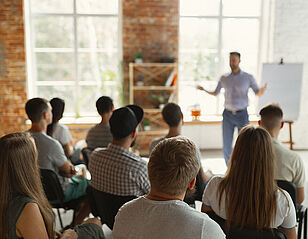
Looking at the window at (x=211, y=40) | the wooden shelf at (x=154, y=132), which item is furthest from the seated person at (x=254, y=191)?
the window at (x=211, y=40)

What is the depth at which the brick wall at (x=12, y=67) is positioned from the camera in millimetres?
6219

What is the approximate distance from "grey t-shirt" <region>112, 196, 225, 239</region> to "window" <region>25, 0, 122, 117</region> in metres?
5.38

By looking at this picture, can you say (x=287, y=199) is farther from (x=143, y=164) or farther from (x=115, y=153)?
(x=115, y=153)

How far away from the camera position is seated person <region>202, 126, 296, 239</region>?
1.90 meters

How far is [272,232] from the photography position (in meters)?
1.83

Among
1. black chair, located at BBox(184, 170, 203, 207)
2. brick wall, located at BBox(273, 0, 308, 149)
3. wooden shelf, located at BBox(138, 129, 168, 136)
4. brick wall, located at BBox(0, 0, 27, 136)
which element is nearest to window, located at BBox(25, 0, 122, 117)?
brick wall, located at BBox(0, 0, 27, 136)

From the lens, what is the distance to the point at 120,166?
2.52 metres

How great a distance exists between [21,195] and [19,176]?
0.31 feet

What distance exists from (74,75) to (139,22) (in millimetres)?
1624

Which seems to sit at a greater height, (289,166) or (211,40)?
(211,40)

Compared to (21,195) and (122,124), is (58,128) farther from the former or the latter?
(21,195)

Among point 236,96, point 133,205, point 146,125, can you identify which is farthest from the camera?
point 146,125

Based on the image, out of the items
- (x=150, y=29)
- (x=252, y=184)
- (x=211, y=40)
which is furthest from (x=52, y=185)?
(x=211, y=40)

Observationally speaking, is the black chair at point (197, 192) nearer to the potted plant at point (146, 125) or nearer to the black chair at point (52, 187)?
the black chair at point (52, 187)
